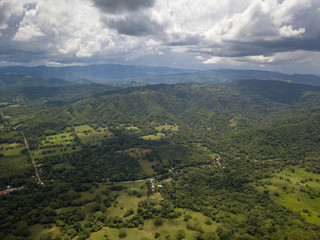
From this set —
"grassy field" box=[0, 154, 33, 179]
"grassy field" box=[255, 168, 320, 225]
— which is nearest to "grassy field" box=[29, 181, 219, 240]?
"grassy field" box=[255, 168, 320, 225]

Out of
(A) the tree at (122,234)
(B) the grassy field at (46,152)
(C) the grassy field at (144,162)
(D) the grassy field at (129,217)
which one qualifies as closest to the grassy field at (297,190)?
(D) the grassy field at (129,217)

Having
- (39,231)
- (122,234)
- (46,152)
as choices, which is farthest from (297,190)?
(46,152)

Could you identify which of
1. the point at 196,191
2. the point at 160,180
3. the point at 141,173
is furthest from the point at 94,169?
the point at 196,191

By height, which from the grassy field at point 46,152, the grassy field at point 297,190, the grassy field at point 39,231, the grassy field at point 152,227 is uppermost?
the grassy field at point 297,190

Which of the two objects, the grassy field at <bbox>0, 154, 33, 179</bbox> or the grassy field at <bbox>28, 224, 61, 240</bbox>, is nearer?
the grassy field at <bbox>28, 224, 61, 240</bbox>

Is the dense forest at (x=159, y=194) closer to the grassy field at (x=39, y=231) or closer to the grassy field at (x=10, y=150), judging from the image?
the grassy field at (x=39, y=231)

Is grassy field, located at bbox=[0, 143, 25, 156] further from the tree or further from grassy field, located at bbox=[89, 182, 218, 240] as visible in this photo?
the tree

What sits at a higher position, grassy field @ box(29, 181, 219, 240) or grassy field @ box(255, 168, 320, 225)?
grassy field @ box(255, 168, 320, 225)

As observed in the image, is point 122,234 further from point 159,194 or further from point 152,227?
point 159,194
